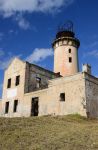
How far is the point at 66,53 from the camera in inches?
1414

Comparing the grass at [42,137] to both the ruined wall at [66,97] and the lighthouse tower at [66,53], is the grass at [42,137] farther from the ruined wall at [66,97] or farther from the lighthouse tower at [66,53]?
the lighthouse tower at [66,53]

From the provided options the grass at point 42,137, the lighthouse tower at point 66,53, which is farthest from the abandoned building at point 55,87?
the grass at point 42,137

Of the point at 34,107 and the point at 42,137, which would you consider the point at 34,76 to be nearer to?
the point at 34,107

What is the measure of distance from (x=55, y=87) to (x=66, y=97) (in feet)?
6.55

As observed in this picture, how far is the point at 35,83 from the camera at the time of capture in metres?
31.7

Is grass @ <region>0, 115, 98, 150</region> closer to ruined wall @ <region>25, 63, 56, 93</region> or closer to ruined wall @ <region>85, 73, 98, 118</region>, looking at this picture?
ruined wall @ <region>85, 73, 98, 118</region>

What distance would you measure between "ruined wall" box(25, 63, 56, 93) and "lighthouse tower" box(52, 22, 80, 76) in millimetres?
3406

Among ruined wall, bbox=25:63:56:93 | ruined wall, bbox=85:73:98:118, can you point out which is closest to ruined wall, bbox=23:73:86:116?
ruined wall, bbox=85:73:98:118

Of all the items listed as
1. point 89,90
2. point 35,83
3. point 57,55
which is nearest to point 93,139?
Answer: point 89,90

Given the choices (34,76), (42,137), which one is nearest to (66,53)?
(34,76)

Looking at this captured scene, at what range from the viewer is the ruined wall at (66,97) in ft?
79.3

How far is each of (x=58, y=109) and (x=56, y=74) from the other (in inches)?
375

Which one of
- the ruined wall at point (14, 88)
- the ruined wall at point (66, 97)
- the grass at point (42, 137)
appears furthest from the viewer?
the ruined wall at point (14, 88)

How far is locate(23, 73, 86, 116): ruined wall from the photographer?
79.3 ft
